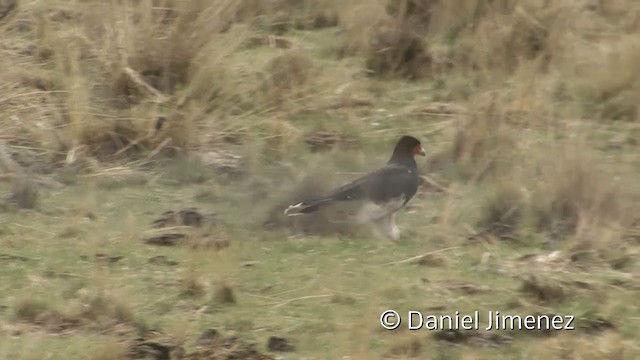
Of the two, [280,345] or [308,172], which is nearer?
[280,345]

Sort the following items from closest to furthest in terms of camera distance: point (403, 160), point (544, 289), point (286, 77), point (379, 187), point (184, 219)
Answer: point (544, 289)
point (379, 187)
point (184, 219)
point (403, 160)
point (286, 77)

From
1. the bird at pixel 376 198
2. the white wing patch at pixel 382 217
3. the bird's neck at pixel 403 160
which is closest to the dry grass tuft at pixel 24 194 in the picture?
the bird at pixel 376 198

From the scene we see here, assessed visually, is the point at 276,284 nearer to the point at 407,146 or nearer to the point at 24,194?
the point at 407,146

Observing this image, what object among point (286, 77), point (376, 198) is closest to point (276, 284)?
point (376, 198)

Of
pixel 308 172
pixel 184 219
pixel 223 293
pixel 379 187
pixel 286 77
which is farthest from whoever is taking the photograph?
pixel 286 77

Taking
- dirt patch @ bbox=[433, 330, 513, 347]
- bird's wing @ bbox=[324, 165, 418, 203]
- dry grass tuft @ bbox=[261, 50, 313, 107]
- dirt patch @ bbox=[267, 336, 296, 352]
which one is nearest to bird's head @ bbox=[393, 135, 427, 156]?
bird's wing @ bbox=[324, 165, 418, 203]

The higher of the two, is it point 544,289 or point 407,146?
point 407,146

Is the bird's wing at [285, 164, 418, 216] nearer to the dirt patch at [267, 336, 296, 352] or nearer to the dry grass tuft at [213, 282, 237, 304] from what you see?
the dry grass tuft at [213, 282, 237, 304]

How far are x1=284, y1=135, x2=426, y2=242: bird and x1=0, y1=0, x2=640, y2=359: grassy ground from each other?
0.25ft

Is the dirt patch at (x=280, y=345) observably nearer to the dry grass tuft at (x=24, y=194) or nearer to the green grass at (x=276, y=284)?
the green grass at (x=276, y=284)

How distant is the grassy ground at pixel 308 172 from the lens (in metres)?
5.30
